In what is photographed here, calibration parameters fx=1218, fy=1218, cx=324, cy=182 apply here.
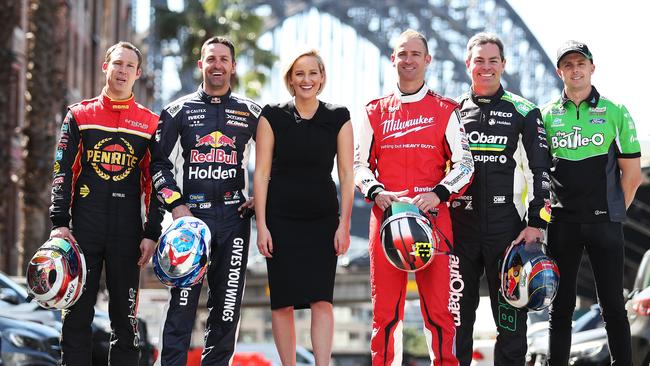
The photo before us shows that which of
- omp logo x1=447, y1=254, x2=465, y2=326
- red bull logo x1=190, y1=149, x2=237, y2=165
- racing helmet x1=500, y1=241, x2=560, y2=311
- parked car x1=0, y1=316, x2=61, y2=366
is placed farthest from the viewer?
parked car x1=0, y1=316, x2=61, y2=366

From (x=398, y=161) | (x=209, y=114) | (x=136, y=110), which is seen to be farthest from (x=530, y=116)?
(x=136, y=110)

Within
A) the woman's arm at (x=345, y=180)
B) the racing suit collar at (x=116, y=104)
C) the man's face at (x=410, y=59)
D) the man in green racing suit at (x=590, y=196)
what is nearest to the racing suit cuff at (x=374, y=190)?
the woman's arm at (x=345, y=180)

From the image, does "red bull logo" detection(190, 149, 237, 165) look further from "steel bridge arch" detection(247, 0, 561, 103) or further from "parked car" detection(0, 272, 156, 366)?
"steel bridge arch" detection(247, 0, 561, 103)

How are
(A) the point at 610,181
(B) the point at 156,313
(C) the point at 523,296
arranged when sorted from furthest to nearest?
(B) the point at 156,313 → (A) the point at 610,181 → (C) the point at 523,296

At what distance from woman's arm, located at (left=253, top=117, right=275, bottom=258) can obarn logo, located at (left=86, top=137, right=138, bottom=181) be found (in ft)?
3.06

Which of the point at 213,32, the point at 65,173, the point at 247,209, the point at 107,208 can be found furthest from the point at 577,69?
the point at 213,32

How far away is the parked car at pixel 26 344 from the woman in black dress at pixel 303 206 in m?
5.42

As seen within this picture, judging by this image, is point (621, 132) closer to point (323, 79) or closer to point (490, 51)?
point (490, 51)

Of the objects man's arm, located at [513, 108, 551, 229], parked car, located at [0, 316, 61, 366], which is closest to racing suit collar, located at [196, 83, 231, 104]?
man's arm, located at [513, 108, 551, 229]

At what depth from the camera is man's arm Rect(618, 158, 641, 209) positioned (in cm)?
820

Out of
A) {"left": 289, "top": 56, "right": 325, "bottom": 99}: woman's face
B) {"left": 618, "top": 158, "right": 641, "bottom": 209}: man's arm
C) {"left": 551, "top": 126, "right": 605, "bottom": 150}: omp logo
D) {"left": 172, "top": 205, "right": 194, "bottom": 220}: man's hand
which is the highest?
{"left": 289, "top": 56, "right": 325, "bottom": 99}: woman's face

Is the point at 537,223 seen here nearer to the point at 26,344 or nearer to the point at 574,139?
the point at 574,139

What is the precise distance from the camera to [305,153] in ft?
25.3

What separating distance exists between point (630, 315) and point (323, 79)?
286 cm
